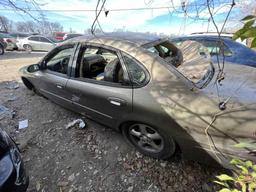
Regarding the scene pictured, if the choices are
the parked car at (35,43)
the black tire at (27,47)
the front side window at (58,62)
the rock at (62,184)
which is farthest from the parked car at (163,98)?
the black tire at (27,47)

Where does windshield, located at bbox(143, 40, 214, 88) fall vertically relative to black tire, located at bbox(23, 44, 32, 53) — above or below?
above

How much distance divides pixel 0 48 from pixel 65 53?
1162 cm

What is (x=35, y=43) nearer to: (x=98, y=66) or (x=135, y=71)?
(x=98, y=66)

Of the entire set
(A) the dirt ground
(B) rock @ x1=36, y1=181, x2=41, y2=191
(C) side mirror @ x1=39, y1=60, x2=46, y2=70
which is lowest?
(B) rock @ x1=36, y1=181, x2=41, y2=191

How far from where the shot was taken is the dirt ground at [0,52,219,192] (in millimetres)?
2262

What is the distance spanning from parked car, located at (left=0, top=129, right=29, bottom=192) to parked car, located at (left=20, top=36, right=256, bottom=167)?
1166mm

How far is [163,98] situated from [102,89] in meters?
0.90

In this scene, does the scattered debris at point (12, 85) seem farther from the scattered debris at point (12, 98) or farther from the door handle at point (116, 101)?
the door handle at point (116, 101)

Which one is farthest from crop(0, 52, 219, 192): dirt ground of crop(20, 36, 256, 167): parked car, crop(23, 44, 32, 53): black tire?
crop(23, 44, 32, 53): black tire

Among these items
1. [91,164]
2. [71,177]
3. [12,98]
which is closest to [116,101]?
[91,164]

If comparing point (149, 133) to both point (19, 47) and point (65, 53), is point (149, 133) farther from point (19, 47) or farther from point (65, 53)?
point (19, 47)

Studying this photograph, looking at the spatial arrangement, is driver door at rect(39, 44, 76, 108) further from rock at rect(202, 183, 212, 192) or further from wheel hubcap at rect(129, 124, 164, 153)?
rock at rect(202, 183, 212, 192)

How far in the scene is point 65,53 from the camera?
3.40 meters

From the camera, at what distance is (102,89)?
252 centimetres
